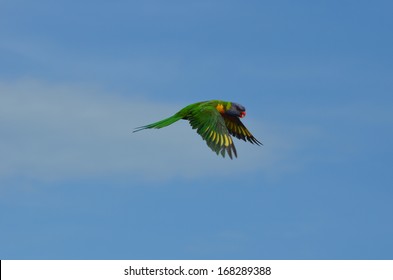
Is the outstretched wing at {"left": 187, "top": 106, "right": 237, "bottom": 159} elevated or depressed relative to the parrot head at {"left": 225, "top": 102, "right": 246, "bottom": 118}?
depressed

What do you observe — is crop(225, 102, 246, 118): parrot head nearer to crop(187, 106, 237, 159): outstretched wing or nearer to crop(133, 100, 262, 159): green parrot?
crop(133, 100, 262, 159): green parrot

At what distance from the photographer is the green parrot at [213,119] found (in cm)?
2669

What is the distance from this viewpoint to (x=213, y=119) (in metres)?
27.5

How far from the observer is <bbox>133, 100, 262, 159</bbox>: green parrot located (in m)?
26.7

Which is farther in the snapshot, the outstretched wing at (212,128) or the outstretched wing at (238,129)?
the outstretched wing at (238,129)

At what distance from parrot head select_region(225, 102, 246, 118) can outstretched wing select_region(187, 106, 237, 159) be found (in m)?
0.92

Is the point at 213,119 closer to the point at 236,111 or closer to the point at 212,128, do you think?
the point at 212,128

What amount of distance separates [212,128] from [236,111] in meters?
2.18

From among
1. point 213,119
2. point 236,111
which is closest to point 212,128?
point 213,119

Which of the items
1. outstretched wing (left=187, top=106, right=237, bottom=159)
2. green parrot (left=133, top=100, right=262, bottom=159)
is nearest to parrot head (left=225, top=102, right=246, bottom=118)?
green parrot (left=133, top=100, right=262, bottom=159)

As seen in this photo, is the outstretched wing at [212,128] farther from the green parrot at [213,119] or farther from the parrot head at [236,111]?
the parrot head at [236,111]

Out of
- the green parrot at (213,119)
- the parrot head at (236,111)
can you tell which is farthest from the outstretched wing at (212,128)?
the parrot head at (236,111)
